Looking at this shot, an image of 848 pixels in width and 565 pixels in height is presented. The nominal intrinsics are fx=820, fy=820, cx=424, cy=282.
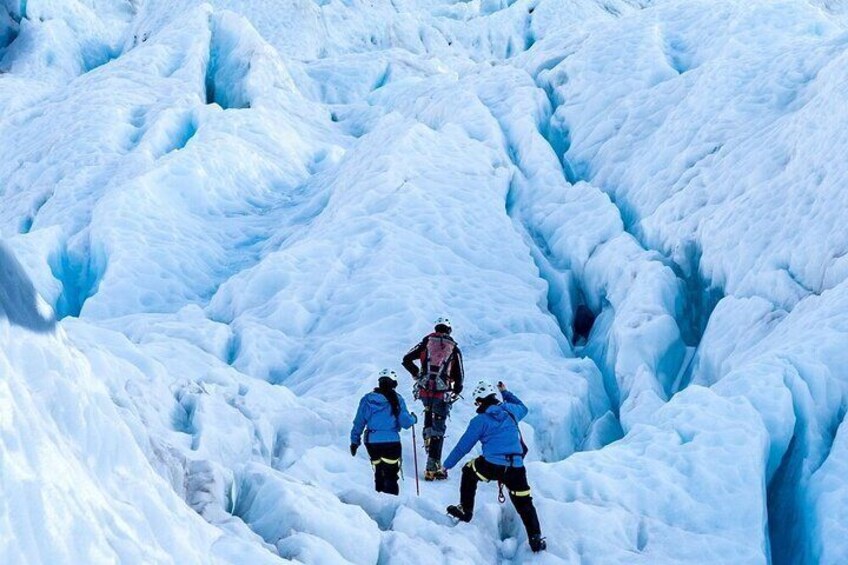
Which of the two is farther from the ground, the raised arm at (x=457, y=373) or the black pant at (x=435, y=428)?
the raised arm at (x=457, y=373)

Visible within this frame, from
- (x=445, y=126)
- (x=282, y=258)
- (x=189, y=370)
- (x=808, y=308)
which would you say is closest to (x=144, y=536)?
(x=189, y=370)

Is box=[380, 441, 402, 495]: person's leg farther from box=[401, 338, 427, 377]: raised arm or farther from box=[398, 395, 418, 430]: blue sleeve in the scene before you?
box=[401, 338, 427, 377]: raised arm

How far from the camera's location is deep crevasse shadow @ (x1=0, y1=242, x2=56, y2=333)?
4.80m

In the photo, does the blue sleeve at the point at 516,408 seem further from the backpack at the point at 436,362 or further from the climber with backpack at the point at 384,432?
the backpack at the point at 436,362

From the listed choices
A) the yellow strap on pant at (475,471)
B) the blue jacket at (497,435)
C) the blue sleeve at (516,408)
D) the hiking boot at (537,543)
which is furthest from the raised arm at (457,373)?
the hiking boot at (537,543)

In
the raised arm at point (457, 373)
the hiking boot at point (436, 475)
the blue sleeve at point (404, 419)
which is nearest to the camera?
the blue sleeve at point (404, 419)

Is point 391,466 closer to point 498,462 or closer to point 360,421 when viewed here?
point 360,421

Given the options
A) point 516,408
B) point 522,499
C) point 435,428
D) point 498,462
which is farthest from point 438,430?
point 522,499

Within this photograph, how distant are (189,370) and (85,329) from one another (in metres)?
1.66

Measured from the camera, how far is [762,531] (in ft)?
24.7

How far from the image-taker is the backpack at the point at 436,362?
917cm

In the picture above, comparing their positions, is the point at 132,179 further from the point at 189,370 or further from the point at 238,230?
the point at 189,370

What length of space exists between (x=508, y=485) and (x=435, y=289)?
25.5 feet

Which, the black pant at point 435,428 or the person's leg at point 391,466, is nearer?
the person's leg at point 391,466
